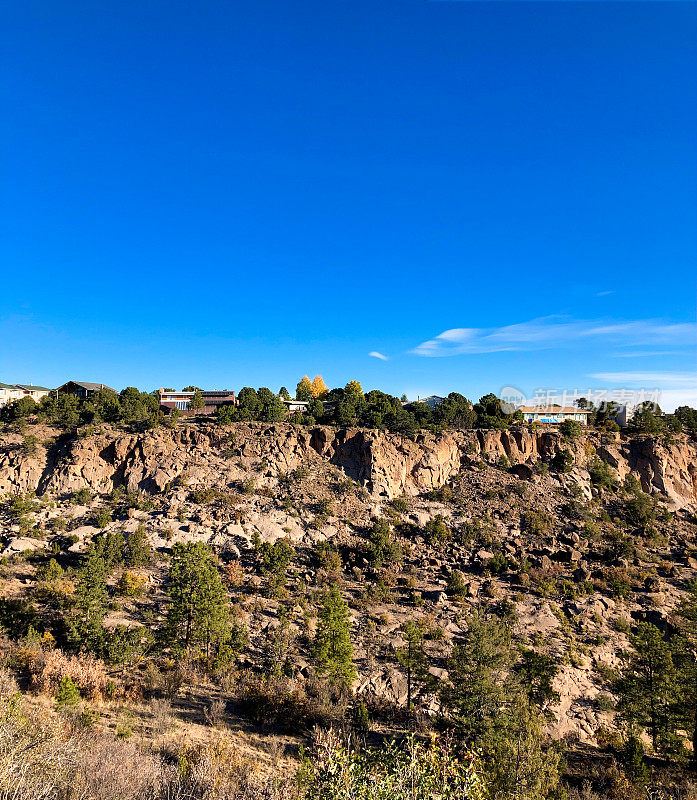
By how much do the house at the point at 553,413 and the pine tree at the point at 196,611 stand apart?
177 ft

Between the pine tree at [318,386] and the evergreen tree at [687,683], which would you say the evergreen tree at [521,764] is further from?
the pine tree at [318,386]

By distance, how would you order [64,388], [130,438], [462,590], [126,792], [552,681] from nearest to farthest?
[126,792] < [552,681] < [462,590] < [130,438] < [64,388]

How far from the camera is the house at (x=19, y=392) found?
64025 millimetres

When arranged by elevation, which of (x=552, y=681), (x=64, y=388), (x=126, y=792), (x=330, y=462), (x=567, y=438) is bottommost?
(x=552, y=681)

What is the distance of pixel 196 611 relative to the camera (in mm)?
23047

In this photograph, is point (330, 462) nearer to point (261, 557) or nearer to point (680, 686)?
point (261, 557)

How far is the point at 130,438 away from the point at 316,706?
3649 centimetres

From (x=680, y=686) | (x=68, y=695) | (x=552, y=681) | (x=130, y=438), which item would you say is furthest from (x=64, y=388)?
(x=680, y=686)

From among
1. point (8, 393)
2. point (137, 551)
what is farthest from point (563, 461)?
point (8, 393)

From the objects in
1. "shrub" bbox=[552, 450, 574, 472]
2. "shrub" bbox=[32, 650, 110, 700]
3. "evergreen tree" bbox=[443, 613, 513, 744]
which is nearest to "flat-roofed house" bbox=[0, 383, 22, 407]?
"shrub" bbox=[32, 650, 110, 700]

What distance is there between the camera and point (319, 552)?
1474 inches

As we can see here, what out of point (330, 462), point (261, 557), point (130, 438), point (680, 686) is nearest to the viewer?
point (680, 686)

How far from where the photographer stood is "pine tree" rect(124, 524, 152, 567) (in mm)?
33312

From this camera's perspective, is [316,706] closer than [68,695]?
No
